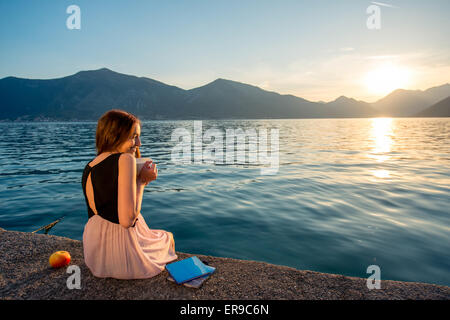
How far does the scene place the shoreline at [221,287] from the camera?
3.24 m

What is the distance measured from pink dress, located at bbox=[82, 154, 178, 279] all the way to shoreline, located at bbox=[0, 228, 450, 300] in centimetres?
17

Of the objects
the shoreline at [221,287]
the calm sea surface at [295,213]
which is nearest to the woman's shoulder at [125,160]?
the shoreline at [221,287]

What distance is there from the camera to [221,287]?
11.3 feet

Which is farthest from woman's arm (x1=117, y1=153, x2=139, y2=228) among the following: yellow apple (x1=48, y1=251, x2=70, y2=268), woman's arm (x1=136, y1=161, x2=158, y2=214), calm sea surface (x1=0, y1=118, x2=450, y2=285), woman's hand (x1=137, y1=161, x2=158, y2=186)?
calm sea surface (x1=0, y1=118, x2=450, y2=285)

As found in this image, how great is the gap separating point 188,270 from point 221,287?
0.56 metres

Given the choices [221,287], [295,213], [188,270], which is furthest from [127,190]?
[295,213]

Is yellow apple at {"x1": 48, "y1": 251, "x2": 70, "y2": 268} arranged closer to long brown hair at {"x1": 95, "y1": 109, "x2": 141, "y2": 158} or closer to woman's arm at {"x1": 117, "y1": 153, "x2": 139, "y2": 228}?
woman's arm at {"x1": 117, "y1": 153, "x2": 139, "y2": 228}

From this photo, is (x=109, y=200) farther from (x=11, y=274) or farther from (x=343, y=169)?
(x=343, y=169)

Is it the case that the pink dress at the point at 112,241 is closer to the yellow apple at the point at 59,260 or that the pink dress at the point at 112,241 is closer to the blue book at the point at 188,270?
the blue book at the point at 188,270

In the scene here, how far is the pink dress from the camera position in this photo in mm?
2877

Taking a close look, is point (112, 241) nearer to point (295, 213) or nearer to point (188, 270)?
point (188, 270)

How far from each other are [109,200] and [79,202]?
7558 millimetres

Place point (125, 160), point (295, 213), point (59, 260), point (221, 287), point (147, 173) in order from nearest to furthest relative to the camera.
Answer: point (125, 160) < point (147, 173) < point (221, 287) < point (59, 260) < point (295, 213)
